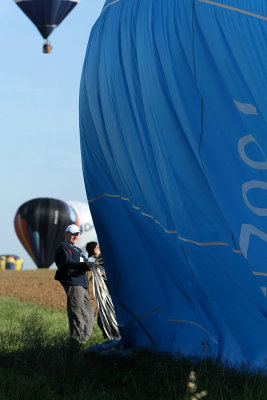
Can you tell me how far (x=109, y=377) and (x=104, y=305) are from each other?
2.39 metres

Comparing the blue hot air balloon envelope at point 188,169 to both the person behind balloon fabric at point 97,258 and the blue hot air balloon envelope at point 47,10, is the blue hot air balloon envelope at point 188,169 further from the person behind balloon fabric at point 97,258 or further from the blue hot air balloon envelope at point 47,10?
the blue hot air balloon envelope at point 47,10

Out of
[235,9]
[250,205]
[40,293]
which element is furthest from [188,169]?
[40,293]

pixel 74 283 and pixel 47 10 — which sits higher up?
pixel 47 10

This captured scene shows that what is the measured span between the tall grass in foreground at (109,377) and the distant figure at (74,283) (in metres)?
1.54

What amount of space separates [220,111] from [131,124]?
3.85ft

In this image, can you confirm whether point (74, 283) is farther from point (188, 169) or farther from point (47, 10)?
point (47, 10)

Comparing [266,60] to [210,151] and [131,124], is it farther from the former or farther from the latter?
[131,124]

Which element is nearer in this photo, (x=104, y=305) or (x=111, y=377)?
(x=111, y=377)

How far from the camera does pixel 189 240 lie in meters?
8.03

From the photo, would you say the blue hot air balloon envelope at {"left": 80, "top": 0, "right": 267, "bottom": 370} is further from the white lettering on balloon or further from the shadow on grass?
the shadow on grass

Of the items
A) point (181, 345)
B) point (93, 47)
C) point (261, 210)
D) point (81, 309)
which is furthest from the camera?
point (81, 309)

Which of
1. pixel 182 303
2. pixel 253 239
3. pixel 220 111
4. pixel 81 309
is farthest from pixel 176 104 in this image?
pixel 81 309

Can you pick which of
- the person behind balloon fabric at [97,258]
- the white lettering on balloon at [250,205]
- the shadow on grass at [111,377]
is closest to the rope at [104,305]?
the person behind balloon fabric at [97,258]

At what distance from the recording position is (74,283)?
418 inches
